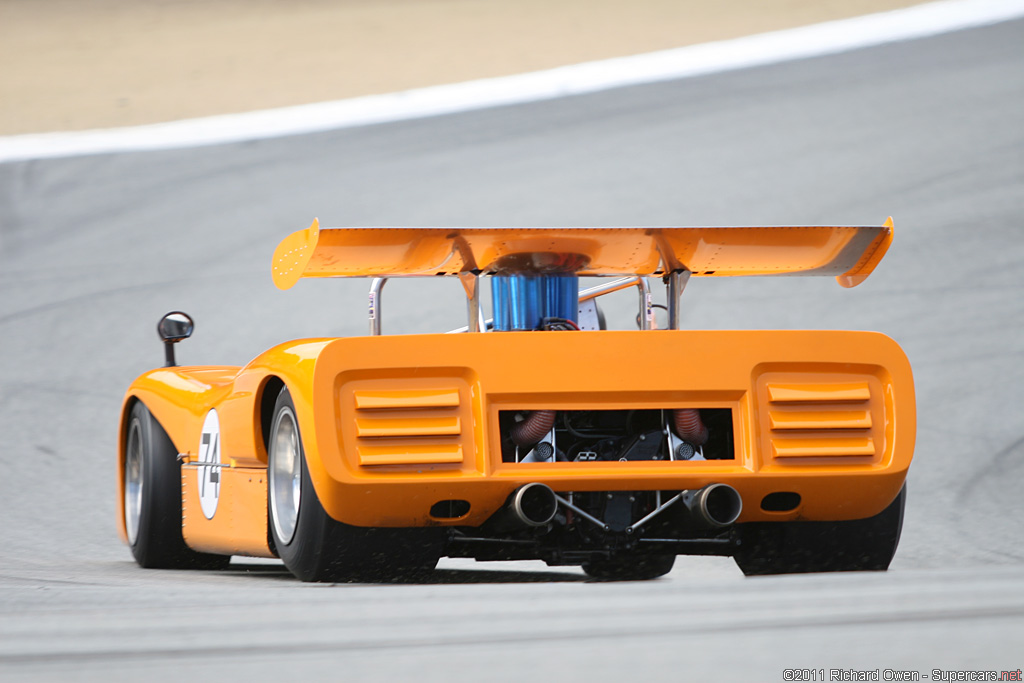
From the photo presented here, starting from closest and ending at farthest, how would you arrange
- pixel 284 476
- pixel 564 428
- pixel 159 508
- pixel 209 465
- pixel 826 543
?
pixel 564 428, pixel 284 476, pixel 826 543, pixel 209 465, pixel 159 508

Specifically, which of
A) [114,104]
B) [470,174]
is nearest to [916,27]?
[470,174]

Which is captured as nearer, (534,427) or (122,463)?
(534,427)

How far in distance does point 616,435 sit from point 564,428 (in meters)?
0.19

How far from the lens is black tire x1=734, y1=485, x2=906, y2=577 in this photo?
4.52 meters

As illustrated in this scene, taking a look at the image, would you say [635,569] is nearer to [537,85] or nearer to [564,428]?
[564,428]

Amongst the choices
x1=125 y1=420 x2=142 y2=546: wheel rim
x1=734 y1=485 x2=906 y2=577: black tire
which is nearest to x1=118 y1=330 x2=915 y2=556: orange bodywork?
x1=734 y1=485 x2=906 y2=577: black tire

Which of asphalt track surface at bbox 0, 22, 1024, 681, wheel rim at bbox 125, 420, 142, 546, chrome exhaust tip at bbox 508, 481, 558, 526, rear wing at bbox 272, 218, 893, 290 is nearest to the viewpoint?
asphalt track surface at bbox 0, 22, 1024, 681

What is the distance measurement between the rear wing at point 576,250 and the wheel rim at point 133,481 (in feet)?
6.21

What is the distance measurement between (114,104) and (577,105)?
853cm

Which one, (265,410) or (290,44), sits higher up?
(290,44)

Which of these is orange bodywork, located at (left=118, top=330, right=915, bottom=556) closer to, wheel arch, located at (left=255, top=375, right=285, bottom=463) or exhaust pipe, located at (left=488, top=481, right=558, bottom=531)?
exhaust pipe, located at (left=488, top=481, right=558, bottom=531)

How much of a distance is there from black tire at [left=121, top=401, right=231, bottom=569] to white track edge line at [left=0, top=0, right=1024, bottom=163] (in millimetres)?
13695

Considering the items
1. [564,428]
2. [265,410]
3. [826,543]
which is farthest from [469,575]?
[826,543]

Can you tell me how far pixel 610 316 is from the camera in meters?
12.6
